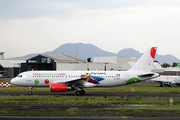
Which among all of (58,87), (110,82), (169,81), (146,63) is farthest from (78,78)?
(169,81)

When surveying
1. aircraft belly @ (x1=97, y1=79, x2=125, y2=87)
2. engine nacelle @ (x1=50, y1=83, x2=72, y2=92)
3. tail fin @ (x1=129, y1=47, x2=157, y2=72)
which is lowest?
engine nacelle @ (x1=50, y1=83, x2=72, y2=92)

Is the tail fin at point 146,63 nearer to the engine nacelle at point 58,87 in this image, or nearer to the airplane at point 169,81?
the engine nacelle at point 58,87

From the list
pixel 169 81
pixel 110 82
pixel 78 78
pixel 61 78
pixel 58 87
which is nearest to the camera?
pixel 58 87

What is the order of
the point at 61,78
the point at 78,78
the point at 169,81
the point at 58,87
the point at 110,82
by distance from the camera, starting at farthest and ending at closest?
the point at 169,81, the point at 110,82, the point at 61,78, the point at 78,78, the point at 58,87

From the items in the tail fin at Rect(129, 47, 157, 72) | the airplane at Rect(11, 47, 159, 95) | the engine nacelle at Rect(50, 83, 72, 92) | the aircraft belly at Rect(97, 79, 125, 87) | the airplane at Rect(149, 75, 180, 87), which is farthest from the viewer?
the airplane at Rect(149, 75, 180, 87)

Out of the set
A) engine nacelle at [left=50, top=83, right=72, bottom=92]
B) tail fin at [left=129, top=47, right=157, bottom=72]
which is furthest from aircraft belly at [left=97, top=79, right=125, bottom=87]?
engine nacelle at [left=50, top=83, right=72, bottom=92]

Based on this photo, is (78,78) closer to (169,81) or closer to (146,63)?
(146,63)

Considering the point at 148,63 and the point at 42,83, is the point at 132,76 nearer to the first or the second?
the point at 148,63

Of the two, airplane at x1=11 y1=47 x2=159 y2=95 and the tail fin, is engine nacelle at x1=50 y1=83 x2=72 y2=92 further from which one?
the tail fin

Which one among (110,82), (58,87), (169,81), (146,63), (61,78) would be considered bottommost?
(58,87)

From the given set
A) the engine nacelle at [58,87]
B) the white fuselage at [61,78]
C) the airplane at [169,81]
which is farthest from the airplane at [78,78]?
the airplane at [169,81]

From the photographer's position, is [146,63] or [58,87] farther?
[146,63]

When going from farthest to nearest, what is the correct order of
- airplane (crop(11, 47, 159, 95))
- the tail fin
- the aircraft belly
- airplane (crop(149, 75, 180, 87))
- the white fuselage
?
airplane (crop(149, 75, 180, 87))
the tail fin
the aircraft belly
the white fuselage
airplane (crop(11, 47, 159, 95))

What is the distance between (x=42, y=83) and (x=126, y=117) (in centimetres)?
2356
